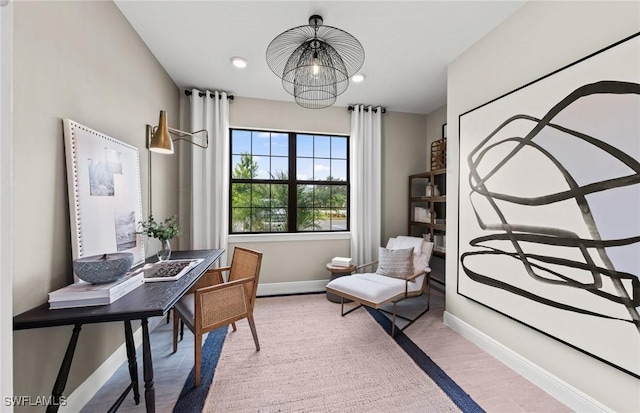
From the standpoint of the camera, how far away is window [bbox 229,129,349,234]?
3.50 m

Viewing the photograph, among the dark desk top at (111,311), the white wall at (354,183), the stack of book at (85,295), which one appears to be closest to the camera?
the dark desk top at (111,311)

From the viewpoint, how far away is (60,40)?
1.37 metres

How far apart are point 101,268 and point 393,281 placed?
237cm

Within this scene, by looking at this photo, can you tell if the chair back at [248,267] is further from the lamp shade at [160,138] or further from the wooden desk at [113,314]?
the lamp shade at [160,138]

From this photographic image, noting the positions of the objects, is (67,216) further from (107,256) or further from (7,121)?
(7,121)

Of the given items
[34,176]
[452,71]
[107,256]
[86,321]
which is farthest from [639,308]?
[34,176]

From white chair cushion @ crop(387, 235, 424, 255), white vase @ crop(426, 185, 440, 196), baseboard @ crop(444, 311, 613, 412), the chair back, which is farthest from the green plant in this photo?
white vase @ crop(426, 185, 440, 196)

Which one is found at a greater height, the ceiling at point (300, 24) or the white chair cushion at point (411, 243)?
the ceiling at point (300, 24)

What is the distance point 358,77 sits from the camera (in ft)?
9.25

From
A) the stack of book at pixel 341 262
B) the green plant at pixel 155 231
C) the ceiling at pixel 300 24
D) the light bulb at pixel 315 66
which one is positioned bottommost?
the stack of book at pixel 341 262

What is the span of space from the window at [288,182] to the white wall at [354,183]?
0.51ft

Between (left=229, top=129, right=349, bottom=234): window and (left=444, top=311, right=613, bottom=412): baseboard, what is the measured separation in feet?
6.58

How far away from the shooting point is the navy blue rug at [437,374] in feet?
5.16

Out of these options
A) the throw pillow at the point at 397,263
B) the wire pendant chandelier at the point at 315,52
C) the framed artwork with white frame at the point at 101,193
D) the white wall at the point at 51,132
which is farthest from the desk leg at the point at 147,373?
the throw pillow at the point at 397,263
